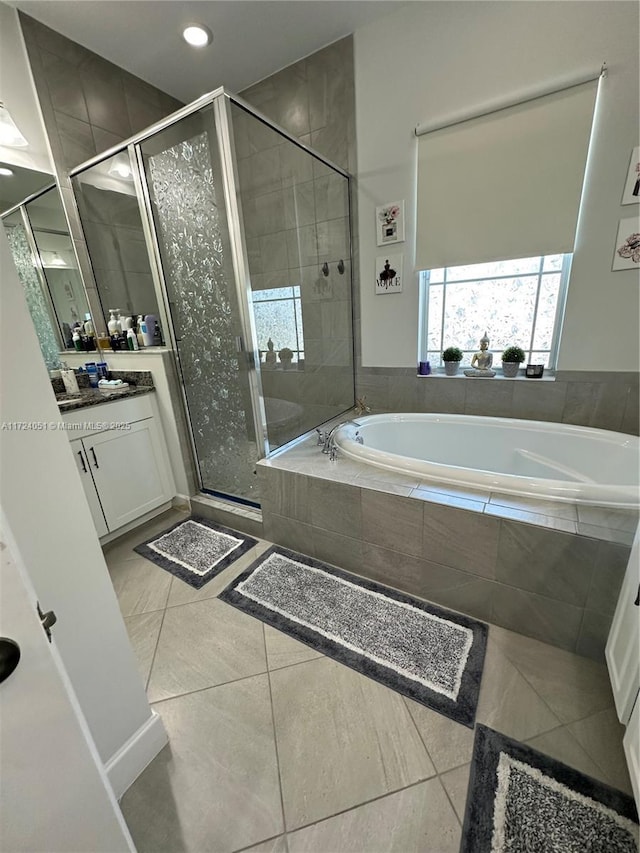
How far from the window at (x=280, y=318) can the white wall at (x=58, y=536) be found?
51.9 inches

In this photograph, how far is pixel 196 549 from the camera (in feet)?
6.57

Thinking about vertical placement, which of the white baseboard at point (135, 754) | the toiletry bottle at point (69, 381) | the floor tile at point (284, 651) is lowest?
the floor tile at point (284, 651)

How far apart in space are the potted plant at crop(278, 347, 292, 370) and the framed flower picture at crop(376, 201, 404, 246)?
0.98 m

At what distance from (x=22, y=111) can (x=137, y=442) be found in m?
1.95

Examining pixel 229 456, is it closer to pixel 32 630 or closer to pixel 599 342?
pixel 32 630

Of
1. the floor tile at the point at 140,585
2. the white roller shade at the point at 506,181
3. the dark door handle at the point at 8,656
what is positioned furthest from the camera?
the white roller shade at the point at 506,181

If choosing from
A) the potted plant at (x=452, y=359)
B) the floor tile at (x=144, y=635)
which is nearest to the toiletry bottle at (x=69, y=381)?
the floor tile at (x=144, y=635)

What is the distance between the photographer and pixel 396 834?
2.91 ft

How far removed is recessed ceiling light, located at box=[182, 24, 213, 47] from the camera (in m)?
2.00

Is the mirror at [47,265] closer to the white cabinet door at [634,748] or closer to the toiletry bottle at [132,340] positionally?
the toiletry bottle at [132,340]

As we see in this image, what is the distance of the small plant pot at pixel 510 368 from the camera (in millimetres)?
2193

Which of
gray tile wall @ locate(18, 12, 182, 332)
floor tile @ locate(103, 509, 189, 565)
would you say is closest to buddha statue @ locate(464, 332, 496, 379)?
floor tile @ locate(103, 509, 189, 565)

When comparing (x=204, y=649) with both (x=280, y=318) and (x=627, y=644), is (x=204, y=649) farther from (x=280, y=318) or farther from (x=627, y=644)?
(x=280, y=318)

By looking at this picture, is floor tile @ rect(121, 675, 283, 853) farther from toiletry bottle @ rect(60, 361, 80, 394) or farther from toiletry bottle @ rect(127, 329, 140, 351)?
toiletry bottle @ rect(127, 329, 140, 351)
